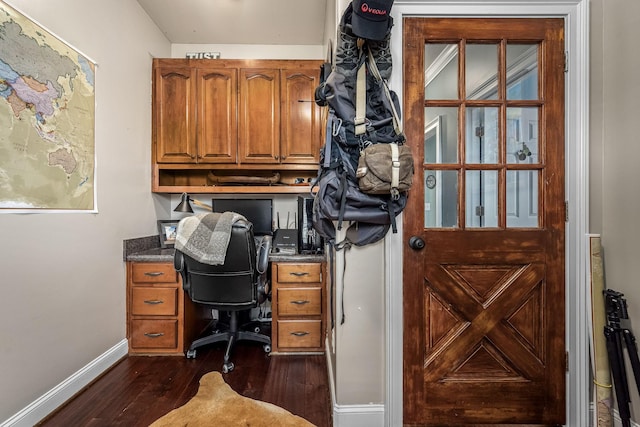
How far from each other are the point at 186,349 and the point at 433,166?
7.54 ft

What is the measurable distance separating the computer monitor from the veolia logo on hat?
1905 millimetres

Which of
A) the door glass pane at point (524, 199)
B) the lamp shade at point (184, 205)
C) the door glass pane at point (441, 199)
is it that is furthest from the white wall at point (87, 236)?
the door glass pane at point (524, 199)

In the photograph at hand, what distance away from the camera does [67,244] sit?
1.86m

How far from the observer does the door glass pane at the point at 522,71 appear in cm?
161

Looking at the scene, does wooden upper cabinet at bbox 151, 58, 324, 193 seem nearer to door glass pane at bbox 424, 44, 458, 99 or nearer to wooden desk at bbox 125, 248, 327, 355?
wooden desk at bbox 125, 248, 327, 355

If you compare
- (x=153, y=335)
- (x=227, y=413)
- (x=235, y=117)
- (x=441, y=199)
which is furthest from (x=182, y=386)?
(x=235, y=117)

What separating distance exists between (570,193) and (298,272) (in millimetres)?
1803

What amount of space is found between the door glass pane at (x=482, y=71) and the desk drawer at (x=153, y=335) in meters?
2.63

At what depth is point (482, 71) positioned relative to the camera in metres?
1.62

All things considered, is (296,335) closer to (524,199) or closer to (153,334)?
(153,334)

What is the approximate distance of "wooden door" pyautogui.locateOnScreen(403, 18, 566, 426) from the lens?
5.20 feet

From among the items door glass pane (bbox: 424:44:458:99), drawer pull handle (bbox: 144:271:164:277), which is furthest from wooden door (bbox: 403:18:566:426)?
drawer pull handle (bbox: 144:271:164:277)

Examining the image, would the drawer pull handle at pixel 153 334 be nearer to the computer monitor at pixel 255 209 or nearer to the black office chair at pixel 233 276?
the black office chair at pixel 233 276

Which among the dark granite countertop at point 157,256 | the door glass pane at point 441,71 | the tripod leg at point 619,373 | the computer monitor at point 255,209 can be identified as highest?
the door glass pane at point 441,71
